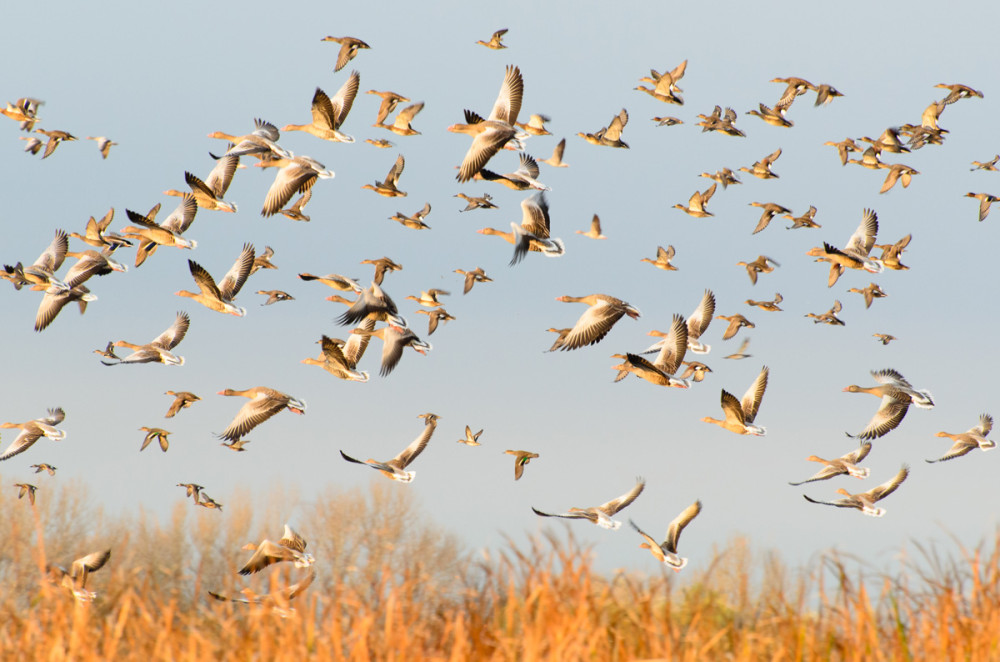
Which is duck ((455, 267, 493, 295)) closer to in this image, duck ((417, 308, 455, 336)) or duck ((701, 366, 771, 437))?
duck ((417, 308, 455, 336))

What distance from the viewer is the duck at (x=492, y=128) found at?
1565 centimetres

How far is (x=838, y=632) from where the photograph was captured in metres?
10.7

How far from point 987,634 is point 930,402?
9.10 m

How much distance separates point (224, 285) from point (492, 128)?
18.0 ft

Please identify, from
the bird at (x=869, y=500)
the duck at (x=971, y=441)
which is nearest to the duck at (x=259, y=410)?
the bird at (x=869, y=500)

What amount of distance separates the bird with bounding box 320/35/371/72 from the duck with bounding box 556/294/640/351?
8311 mm

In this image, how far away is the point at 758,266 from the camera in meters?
28.2

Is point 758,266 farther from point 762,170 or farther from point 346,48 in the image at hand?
point 346,48

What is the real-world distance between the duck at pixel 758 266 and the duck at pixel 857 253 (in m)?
2.24

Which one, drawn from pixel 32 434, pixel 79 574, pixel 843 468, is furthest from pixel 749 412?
pixel 32 434

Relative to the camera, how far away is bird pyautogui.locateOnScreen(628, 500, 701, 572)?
14.0m

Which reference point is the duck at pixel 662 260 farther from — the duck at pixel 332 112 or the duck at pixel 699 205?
the duck at pixel 332 112

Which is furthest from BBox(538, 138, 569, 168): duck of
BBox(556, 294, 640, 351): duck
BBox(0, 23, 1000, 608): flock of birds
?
BBox(556, 294, 640, 351): duck

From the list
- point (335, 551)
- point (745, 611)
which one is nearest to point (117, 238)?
point (745, 611)
